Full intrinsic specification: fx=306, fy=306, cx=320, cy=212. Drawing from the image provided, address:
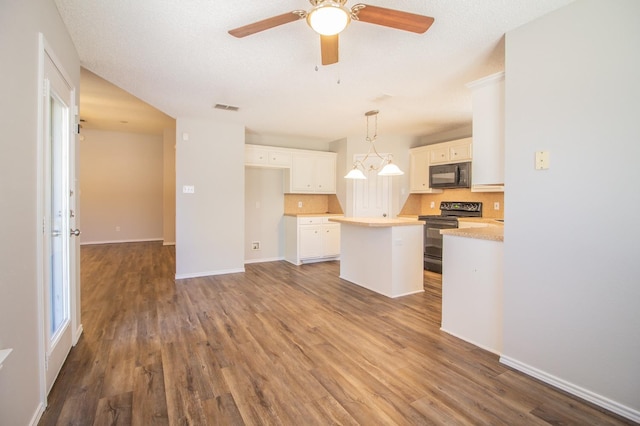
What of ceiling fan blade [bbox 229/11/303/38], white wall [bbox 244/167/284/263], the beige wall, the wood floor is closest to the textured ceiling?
ceiling fan blade [bbox 229/11/303/38]

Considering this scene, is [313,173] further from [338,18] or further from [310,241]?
[338,18]

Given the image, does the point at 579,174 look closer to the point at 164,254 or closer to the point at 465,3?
the point at 465,3

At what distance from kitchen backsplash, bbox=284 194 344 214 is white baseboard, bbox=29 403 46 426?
4747mm

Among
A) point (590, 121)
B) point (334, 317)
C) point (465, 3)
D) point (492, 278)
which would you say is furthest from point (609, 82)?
point (334, 317)

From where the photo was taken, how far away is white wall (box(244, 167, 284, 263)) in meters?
5.83

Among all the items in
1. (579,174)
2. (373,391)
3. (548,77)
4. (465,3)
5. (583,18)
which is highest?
(465,3)

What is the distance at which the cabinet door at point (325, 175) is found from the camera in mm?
6199

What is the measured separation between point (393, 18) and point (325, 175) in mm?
4612

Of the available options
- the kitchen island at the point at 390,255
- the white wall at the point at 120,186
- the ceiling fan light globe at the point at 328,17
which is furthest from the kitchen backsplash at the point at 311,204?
the ceiling fan light globe at the point at 328,17

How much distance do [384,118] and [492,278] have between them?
299 cm

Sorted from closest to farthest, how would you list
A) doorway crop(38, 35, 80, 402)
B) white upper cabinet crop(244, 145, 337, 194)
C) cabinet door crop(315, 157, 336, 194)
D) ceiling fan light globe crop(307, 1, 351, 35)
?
ceiling fan light globe crop(307, 1, 351, 35), doorway crop(38, 35, 80, 402), white upper cabinet crop(244, 145, 337, 194), cabinet door crop(315, 157, 336, 194)

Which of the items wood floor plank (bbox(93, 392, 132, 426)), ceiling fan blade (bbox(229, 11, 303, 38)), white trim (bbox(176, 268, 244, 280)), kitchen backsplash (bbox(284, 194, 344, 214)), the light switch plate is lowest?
wood floor plank (bbox(93, 392, 132, 426))

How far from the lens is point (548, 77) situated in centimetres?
203

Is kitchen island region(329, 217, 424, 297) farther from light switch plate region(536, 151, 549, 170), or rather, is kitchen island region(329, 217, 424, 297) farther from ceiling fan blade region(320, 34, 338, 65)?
ceiling fan blade region(320, 34, 338, 65)
